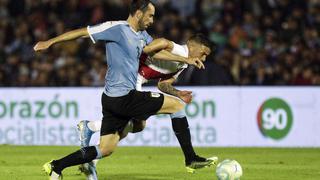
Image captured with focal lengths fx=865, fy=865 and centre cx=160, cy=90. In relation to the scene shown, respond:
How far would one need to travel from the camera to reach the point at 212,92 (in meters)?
17.1

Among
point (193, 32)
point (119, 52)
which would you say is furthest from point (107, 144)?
point (193, 32)

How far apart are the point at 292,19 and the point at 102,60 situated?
174 inches

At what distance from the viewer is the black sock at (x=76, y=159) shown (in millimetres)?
9281

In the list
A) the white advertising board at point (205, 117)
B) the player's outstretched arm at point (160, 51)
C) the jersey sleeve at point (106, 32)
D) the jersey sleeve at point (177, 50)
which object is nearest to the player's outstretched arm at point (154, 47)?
the player's outstretched arm at point (160, 51)

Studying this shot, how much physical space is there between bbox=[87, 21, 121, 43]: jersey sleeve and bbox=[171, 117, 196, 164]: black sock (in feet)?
5.52

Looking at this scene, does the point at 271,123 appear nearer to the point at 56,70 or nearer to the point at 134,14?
the point at 56,70

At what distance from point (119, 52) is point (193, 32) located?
10499 millimetres

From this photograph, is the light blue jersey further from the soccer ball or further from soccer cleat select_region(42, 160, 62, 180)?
the soccer ball

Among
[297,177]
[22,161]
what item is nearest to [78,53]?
[22,161]

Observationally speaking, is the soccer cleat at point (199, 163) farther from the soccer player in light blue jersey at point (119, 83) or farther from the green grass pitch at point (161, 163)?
the soccer player in light blue jersey at point (119, 83)

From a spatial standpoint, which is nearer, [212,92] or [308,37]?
[212,92]

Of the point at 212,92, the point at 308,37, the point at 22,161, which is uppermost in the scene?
the point at 308,37

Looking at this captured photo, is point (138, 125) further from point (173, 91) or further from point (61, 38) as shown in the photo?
point (61, 38)

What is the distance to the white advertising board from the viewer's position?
1681 centimetres
